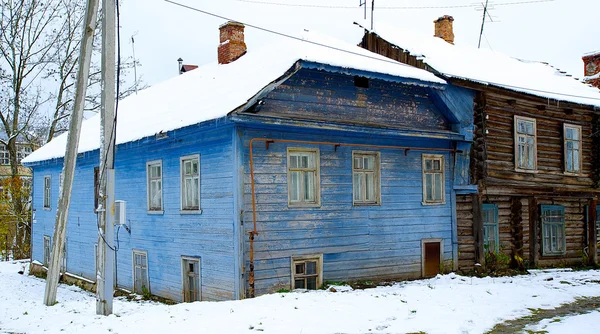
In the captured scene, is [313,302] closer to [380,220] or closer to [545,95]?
[380,220]

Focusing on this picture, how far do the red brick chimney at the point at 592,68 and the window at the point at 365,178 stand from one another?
14.1 m

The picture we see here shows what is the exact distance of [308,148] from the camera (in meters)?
13.9

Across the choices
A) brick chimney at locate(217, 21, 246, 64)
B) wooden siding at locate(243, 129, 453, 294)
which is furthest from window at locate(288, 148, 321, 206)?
brick chimney at locate(217, 21, 246, 64)

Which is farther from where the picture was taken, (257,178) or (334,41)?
(334,41)

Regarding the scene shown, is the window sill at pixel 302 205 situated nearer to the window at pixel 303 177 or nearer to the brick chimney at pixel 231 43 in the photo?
the window at pixel 303 177

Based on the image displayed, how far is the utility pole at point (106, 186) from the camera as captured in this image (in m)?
10.8

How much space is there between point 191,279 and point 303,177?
3.59m

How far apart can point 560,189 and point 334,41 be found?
8576 millimetres

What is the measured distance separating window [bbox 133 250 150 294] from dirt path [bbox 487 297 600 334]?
944cm

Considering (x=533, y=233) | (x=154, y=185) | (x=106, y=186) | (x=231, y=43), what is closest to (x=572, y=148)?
(x=533, y=233)

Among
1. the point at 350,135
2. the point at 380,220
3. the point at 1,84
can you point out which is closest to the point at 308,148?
the point at 350,135

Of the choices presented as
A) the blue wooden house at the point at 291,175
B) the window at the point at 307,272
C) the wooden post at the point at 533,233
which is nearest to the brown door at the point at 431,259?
the blue wooden house at the point at 291,175

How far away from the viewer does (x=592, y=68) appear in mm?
25312

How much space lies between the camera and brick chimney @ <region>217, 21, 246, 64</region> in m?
18.1
